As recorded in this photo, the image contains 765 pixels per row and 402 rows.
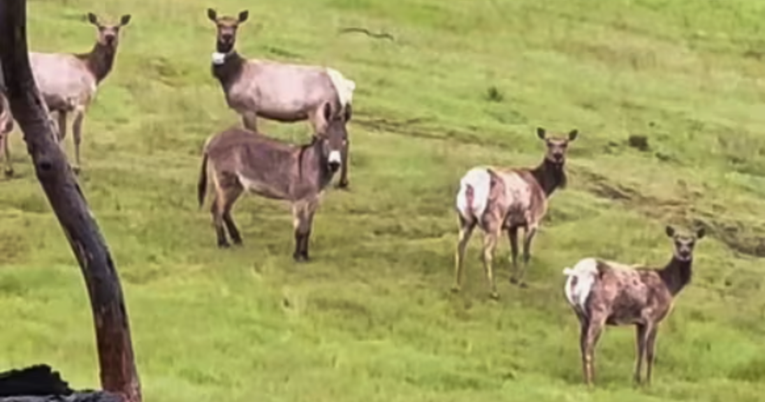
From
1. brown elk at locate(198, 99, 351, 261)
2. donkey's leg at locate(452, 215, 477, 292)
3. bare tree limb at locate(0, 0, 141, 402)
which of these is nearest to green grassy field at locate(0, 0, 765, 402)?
Result: donkey's leg at locate(452, 215, 477, 292)

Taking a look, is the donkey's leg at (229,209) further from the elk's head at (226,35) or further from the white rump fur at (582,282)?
the white rump fur at (582,282)

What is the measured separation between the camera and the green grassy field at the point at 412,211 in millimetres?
16781

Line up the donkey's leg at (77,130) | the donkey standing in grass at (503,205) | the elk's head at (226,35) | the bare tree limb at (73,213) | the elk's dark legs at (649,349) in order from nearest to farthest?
the bare tree limb at (73,213)
the elk's dark legs at (649,349)
the donkey standing in grass at (503,205)
the donkey's leg at (77,130)
the elk's head at (226,35)

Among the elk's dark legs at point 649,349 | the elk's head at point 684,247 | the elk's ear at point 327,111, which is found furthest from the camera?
the elk's ear at point 327,111

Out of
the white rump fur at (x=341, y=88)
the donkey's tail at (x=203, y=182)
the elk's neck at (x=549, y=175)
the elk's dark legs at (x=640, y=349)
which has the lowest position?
the elk's dark legs at (x=640, y=349)

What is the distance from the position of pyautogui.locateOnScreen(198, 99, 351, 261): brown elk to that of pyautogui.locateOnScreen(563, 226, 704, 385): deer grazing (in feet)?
9.75

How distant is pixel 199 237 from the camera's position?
19.7 metres

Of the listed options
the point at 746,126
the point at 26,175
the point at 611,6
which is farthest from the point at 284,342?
the point at 611,6

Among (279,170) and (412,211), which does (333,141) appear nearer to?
(279,170)

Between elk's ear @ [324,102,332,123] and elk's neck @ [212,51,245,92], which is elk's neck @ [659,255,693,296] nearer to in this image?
elk's ear @ [324,102,332,123]

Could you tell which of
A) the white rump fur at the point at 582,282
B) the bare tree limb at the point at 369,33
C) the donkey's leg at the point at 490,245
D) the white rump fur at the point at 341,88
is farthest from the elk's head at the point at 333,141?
the bare tree limb at the point at 369,33

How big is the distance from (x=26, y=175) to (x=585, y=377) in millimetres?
6810

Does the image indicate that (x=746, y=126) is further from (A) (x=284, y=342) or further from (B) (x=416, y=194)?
(A) (x=284, y=342)

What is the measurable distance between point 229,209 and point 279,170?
26.8 inches
